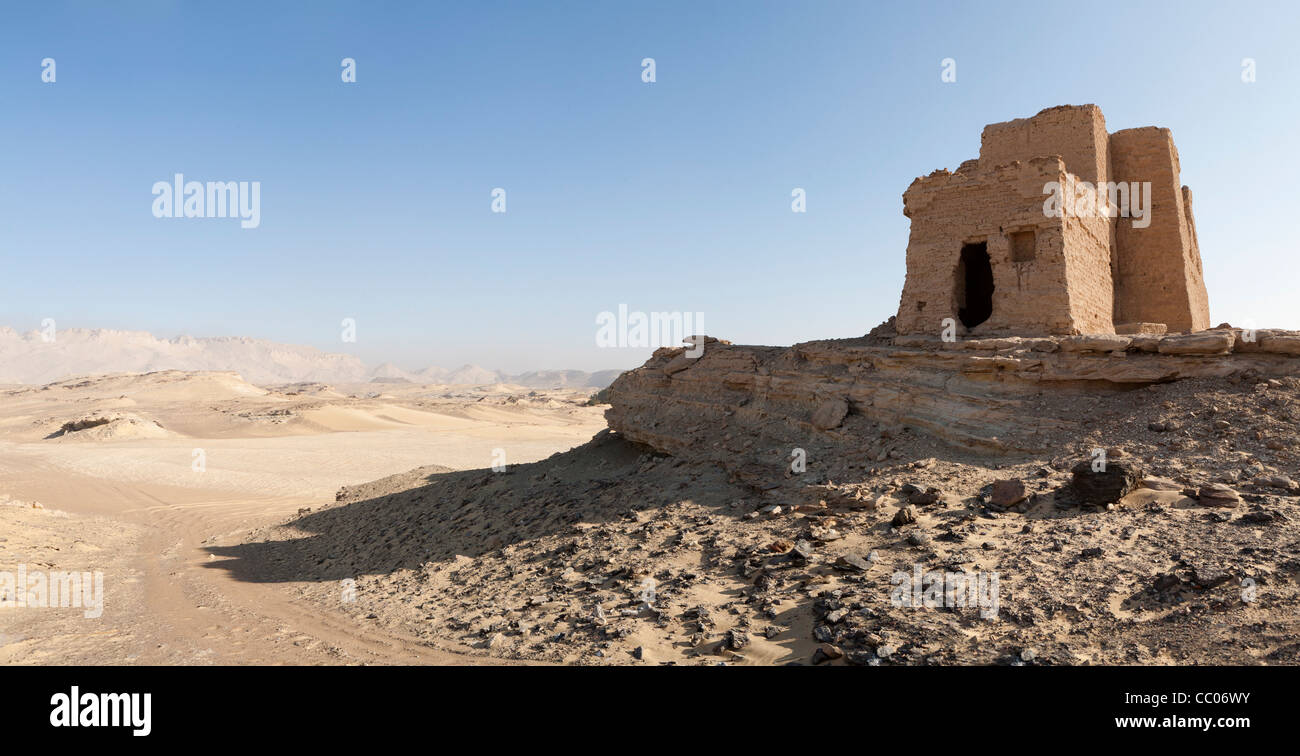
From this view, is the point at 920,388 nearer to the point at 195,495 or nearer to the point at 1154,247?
the point at 1154,247

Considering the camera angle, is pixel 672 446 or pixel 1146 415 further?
pixel 672 446

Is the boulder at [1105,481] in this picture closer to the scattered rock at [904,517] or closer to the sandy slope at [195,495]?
the scattered rock at [904,517]

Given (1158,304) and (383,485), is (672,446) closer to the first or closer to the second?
(383,485)

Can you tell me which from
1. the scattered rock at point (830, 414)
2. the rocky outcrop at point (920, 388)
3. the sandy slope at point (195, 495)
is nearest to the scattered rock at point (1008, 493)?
the rocky outcrop at point (920, 388)

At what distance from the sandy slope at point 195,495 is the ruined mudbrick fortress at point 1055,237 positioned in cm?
1081

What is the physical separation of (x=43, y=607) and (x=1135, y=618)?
15.4 meters

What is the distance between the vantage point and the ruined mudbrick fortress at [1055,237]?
10.8m

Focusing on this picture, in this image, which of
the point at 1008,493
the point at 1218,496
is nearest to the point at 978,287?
the point at 1008,493

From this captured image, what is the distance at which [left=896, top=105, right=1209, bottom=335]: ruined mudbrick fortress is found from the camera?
1084 centimetres

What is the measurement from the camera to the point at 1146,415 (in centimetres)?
892

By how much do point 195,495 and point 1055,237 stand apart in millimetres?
27431
